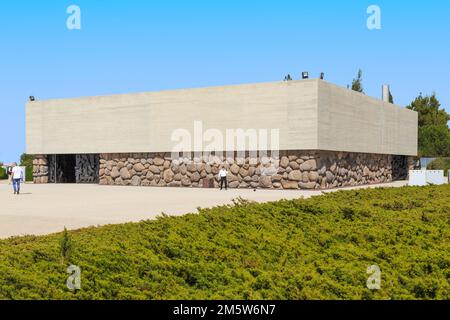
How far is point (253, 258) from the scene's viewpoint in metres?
6.02

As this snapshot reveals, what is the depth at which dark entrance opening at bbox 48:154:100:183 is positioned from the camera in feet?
128

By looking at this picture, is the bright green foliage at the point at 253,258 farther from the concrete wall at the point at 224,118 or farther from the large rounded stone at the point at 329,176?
the large rounded stone at the point at 329,176

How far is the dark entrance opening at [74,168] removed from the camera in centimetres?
3894

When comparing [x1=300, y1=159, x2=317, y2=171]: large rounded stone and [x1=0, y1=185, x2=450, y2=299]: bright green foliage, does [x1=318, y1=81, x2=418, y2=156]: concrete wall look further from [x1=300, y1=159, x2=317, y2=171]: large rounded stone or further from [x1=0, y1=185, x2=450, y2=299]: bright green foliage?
[x1=0, y1=185, x2=450, y2=299]: bright green foliage

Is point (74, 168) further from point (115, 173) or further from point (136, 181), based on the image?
point (136, 181)

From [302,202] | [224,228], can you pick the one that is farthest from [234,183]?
[224,228]

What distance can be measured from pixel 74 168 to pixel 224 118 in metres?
14.6

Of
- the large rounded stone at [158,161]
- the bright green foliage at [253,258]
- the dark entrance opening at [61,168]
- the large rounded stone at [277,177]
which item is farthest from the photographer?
the dark entrance opening at [61,168]

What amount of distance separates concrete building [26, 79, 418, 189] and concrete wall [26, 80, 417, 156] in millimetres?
56

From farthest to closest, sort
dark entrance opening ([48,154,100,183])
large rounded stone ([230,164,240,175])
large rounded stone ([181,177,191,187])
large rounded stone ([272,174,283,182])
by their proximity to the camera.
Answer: dark entrance opening ([48,154,100,183])
large rounded stone ([181,177,191,187])
large rounded stone ([230,164,240,175])
large rounded stone ([272,174,283,182])

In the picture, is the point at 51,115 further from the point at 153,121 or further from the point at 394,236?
the point at 394,236

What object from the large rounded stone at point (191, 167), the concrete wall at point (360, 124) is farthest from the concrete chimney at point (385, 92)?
the large rounded stone at point (191, 167)

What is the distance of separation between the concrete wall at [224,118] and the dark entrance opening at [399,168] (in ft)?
4.09

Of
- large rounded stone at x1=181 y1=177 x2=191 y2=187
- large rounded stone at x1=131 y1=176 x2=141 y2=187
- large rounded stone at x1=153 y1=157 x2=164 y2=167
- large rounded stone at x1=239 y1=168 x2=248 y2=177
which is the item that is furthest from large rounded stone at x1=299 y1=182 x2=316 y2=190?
large rounded stone at x1=131 y1=176 x2=141 y2=187
